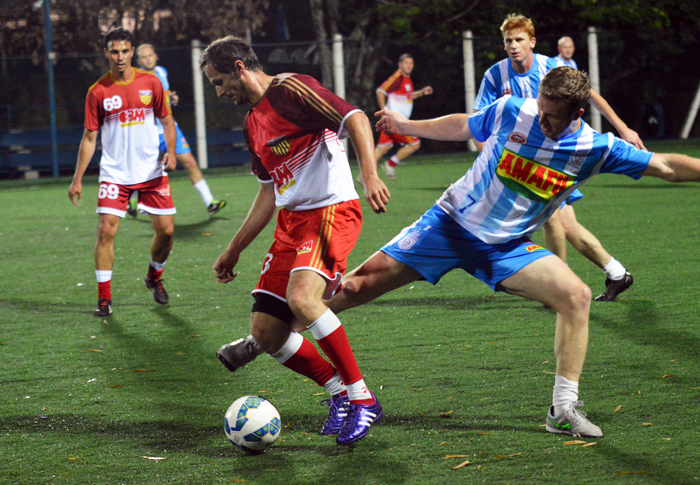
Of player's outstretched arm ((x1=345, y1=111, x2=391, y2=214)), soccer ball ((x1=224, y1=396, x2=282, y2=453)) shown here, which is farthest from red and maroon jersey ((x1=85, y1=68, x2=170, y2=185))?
soccer ball ((x1=224, y1=396, x2=282, y2=453))

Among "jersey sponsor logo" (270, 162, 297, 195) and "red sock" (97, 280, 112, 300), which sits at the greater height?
"jersey sponsor logo" (270, 162, 297, 195)

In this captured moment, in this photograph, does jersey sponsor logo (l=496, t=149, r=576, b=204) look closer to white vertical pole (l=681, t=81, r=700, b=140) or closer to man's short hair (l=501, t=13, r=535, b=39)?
man's short hair (l=501, t=13, r=535, b=39)

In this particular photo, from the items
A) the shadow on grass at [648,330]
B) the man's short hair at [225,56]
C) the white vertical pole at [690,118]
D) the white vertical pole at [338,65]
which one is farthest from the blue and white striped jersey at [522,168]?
the white vertical pole at [690,118]

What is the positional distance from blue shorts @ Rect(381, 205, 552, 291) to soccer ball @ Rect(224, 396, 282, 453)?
98 centimetres

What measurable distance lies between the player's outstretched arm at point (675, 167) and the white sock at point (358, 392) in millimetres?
1541

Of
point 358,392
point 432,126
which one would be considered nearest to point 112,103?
point 432,126

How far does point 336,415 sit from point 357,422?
0.21m

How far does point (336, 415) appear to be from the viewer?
3.77m

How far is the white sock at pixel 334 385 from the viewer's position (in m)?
3.94

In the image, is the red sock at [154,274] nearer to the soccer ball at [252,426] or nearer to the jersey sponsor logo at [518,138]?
the soccer ball at [252,426]

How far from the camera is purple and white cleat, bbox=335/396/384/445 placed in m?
3.55

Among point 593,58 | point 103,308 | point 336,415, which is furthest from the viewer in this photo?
point 593,58

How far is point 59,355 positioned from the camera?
5.23m

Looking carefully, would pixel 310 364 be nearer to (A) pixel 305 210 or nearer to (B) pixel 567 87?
(A) pixel 305 210
